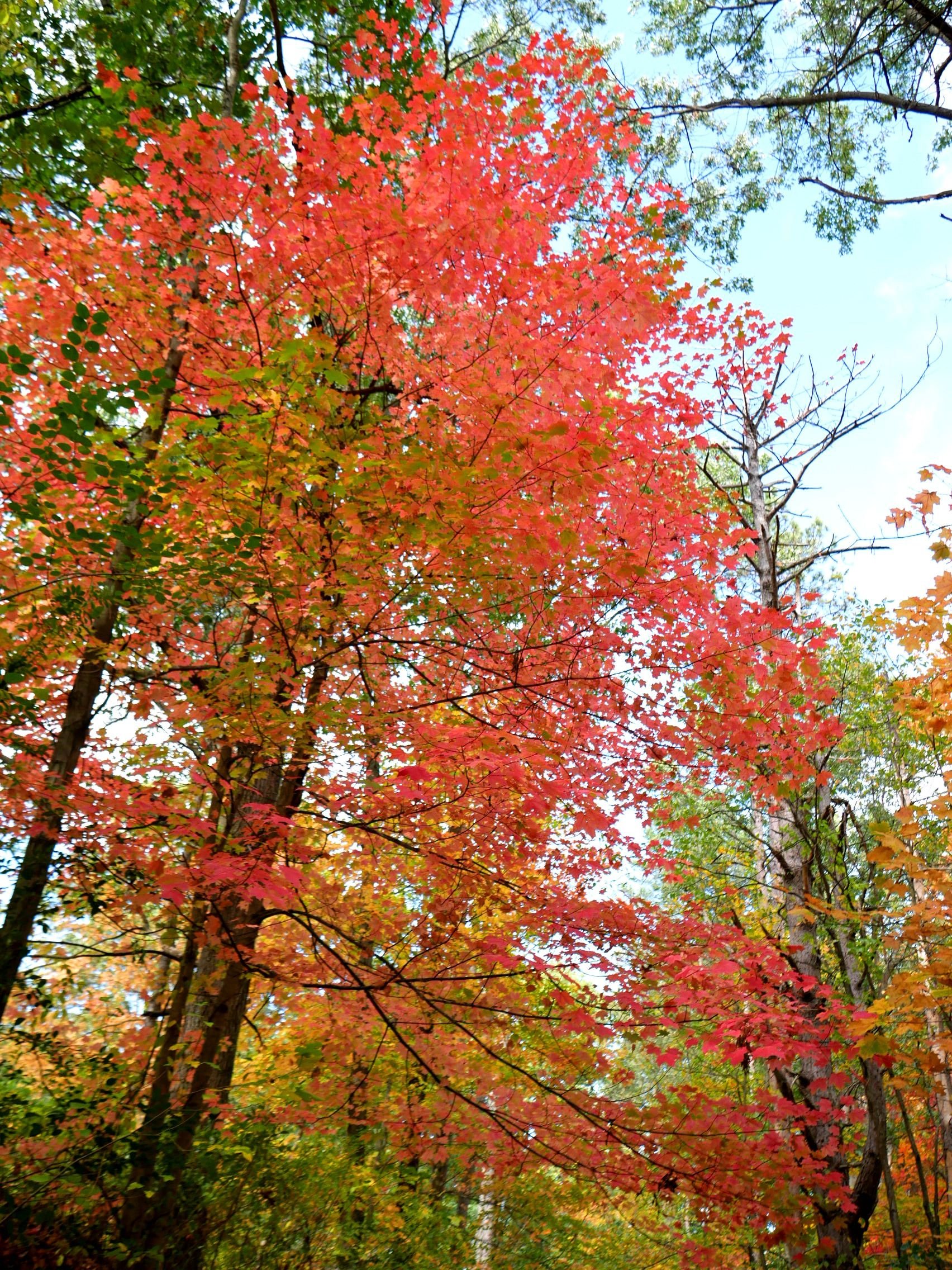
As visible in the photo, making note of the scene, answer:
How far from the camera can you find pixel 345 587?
154 inches

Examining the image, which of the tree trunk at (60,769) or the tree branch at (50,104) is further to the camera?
the tree branch at (50,104)

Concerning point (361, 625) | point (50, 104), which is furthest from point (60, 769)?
point (50, 104)

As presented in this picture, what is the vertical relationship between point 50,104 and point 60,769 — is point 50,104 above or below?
A: above

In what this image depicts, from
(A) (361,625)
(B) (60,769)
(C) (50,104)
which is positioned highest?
(C) (50,104)

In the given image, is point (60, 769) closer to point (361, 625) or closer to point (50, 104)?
point (361, 625)

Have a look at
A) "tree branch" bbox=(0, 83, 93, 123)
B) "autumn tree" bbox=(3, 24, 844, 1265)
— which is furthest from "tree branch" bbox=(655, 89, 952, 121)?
"tree branch" bbox=(0, 83, 93, 123)

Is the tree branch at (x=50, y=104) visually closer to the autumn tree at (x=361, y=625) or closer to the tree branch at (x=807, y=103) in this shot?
the autumn tree at (x=361, y=625)

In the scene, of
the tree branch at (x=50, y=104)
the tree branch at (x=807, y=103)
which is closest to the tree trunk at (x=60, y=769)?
the tree branch at (x=50, y=104)

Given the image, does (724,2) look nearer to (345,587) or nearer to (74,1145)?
(345,587)

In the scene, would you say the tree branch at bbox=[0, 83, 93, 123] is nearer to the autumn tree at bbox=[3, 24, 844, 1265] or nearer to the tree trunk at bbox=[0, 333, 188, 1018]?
the autumn tree at bbox=[3, 24, 844, 1265]

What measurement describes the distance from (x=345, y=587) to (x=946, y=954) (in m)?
3.13

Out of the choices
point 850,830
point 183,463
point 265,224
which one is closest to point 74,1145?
point 183,463

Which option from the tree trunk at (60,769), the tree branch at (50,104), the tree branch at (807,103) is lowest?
the tree trunk at (60,769)

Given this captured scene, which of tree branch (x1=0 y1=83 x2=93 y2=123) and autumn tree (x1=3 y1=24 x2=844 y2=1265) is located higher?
tree branch (x1=0 y1=83 x2=93 y2=123)
